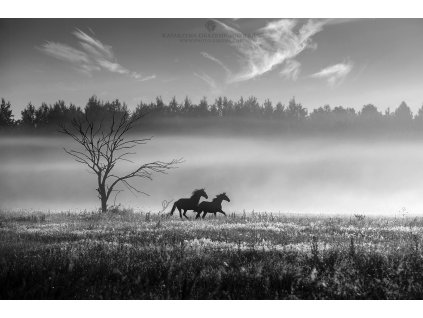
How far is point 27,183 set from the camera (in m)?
13.3

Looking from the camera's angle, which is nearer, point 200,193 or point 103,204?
point 200,193

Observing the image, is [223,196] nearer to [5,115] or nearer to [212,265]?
[212,265]

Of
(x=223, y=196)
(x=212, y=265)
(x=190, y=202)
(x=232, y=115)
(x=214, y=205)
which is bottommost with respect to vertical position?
(x=212, y=265)

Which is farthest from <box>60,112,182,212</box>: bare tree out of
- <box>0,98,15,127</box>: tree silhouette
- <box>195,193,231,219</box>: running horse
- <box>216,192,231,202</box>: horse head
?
<box>195,193,231,219</box>: running horse

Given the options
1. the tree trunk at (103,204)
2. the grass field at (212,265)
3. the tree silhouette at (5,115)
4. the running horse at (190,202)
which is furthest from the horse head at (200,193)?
the tree silhouette at (5,115)

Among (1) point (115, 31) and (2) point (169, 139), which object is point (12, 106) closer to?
(1) point (115, 31)

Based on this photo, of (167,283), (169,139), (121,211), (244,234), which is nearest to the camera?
(167,283)

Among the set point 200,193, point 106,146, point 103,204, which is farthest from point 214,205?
point 106,146

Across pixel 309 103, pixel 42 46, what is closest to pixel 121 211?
pixel 42 46

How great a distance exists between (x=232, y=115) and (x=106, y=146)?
4.11 metres

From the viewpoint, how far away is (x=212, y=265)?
352 inches

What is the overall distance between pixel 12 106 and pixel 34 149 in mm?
1401

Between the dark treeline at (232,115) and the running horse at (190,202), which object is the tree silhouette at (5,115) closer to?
the dark treeline at (232,115)

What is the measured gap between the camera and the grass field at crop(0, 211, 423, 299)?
7711 mm
